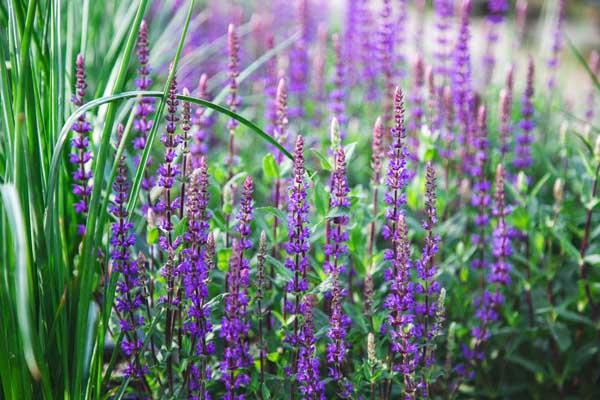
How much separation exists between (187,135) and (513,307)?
2036 mm

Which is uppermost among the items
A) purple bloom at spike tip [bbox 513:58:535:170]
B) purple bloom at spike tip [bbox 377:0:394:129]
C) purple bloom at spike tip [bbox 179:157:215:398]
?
purple bloom at spike tip [bbox 377:0:394:129]

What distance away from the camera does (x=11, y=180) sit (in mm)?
2174

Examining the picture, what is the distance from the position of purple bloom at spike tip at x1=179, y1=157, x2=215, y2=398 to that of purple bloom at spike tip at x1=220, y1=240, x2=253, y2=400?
0.08m

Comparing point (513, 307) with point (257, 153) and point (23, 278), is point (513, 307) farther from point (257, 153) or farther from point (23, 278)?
point (23, 278)

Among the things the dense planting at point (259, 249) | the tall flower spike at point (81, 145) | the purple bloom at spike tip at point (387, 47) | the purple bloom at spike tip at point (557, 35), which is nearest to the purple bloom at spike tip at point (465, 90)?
the dense planting at point (259, 249)

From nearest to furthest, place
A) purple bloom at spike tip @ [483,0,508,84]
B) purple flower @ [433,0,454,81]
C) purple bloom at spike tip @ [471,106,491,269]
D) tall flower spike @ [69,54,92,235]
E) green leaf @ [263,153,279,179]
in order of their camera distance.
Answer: tall flower spike @ [69,54,92,235]
green leaf @ [263,153,279,179]
purple bloom at spike tip @ [471,106,491,269]
purple flower @ [433,0,454,81]
purple bloom at spike tip @ [483,0,508,84]

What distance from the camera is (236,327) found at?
7.89 ft

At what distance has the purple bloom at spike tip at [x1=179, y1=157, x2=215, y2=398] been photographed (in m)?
2.24

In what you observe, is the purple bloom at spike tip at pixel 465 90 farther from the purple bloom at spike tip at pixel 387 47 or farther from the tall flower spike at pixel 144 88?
the tall flower spike at pixel 144 88

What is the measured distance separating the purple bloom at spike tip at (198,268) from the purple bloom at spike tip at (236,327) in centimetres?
8

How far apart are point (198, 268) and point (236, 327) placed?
265 mm

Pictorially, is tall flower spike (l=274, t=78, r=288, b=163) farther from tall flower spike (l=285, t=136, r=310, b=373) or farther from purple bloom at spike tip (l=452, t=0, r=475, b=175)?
purple bloom at spike tip (l=452, t=0, r=475, b=175)

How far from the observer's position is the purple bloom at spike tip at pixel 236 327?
233cm

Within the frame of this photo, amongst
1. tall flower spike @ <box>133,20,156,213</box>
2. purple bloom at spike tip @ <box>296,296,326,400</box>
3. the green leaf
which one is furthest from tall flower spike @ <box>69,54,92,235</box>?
purple bloom at spike tip @ <box>296,296,326,400</box>
